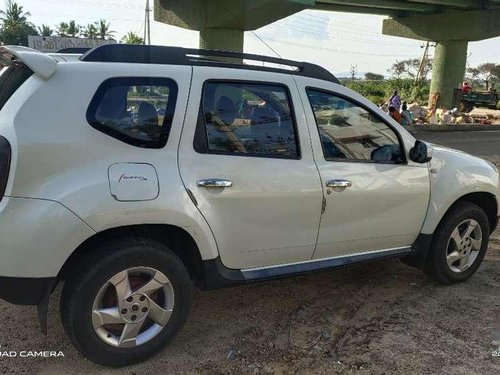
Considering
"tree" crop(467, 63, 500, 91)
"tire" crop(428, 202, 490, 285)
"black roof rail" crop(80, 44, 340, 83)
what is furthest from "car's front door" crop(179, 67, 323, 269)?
"tree" crop(467, 63, 500, 91)

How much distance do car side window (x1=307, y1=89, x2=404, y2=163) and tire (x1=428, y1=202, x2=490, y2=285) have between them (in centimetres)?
82

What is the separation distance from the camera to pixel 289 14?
17344 mm

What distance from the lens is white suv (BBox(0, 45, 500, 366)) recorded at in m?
2.68

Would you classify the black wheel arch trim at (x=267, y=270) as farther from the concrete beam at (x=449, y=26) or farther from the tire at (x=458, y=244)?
the concrete beam at (x=449, y=26)

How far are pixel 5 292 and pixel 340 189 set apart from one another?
7.21 ft

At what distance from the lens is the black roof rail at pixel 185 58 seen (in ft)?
9.97

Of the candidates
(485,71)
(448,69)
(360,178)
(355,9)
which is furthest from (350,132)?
(485,71)

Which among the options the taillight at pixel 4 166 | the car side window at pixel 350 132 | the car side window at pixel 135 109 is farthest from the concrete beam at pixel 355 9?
the taillight at pixel 4 166

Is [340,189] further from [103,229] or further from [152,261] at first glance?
[103,229]

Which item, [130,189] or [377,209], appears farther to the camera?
[377,209]

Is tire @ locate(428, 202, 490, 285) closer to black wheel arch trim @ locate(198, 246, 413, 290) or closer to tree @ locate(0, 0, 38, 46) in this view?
black wheel arch trim @ locate(198, 246, 413, 290)

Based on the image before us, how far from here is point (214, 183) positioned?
306 centimetres

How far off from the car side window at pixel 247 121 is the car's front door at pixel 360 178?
0.18 meters

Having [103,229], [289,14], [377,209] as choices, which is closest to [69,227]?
[103,229]
